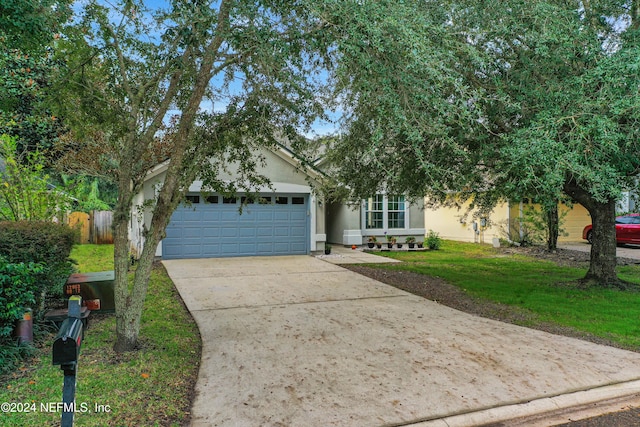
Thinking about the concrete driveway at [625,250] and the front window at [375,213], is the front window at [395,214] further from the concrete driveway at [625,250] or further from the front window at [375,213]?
the concrete driveway at [625,250]

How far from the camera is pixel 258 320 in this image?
→ 260 inches

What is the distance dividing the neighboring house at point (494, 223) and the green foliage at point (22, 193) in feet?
46.2

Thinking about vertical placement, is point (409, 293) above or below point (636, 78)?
below

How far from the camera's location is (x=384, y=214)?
1753cm

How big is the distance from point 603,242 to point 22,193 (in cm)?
1224

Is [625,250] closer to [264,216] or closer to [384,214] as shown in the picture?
[384,214]

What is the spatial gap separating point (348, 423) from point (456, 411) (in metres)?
1.04

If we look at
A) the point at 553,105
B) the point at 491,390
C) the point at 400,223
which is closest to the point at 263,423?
the point at 491,390

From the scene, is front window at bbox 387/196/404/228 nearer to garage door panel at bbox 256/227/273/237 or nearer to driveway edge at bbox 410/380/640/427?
garage door panel at bbox 256/227/273/237

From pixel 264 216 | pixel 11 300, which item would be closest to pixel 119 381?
pixel 11 300

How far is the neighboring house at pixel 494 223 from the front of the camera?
1838 cm

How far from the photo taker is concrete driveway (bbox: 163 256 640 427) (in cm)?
371

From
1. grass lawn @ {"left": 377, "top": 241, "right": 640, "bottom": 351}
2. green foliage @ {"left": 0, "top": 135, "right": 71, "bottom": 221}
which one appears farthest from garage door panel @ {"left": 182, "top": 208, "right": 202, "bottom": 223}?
grass lawn @ {"left": 377, "top": 241, "right": 640, "bottom": 351}

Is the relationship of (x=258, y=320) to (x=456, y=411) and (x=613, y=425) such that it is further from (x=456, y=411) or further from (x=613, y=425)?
(x=613, y=425)
